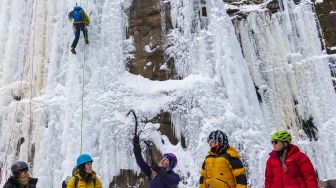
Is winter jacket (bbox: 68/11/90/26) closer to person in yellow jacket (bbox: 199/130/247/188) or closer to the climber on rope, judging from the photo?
the climber on rope

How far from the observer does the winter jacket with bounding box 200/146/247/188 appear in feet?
13.6

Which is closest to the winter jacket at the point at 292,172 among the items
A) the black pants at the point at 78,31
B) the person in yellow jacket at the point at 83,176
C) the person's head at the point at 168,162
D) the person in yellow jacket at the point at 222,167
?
the person in yellow jacket at the point at 222,167

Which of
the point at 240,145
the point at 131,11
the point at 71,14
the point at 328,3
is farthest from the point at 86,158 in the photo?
the point at 328,3

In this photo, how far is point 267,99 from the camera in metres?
10.1

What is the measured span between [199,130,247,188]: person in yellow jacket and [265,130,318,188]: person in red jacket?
1.72ft

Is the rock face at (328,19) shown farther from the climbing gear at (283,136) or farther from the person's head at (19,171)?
the person's head at (19,171)

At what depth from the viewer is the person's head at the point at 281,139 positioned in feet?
14.3

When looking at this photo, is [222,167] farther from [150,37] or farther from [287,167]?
[150,37]

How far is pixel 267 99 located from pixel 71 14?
5.60 meters

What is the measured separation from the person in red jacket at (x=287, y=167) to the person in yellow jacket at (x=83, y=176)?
A: 7.26 feet

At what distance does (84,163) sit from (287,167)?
8.12ft

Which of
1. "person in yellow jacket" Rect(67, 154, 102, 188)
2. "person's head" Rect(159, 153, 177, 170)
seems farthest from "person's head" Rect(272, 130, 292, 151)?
"person in yellow jacket" Rect(67, 154, 102, 188)

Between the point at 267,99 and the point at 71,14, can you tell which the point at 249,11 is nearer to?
the point at 267,99

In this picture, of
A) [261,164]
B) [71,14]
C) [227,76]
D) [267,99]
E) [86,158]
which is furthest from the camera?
[267,99]
